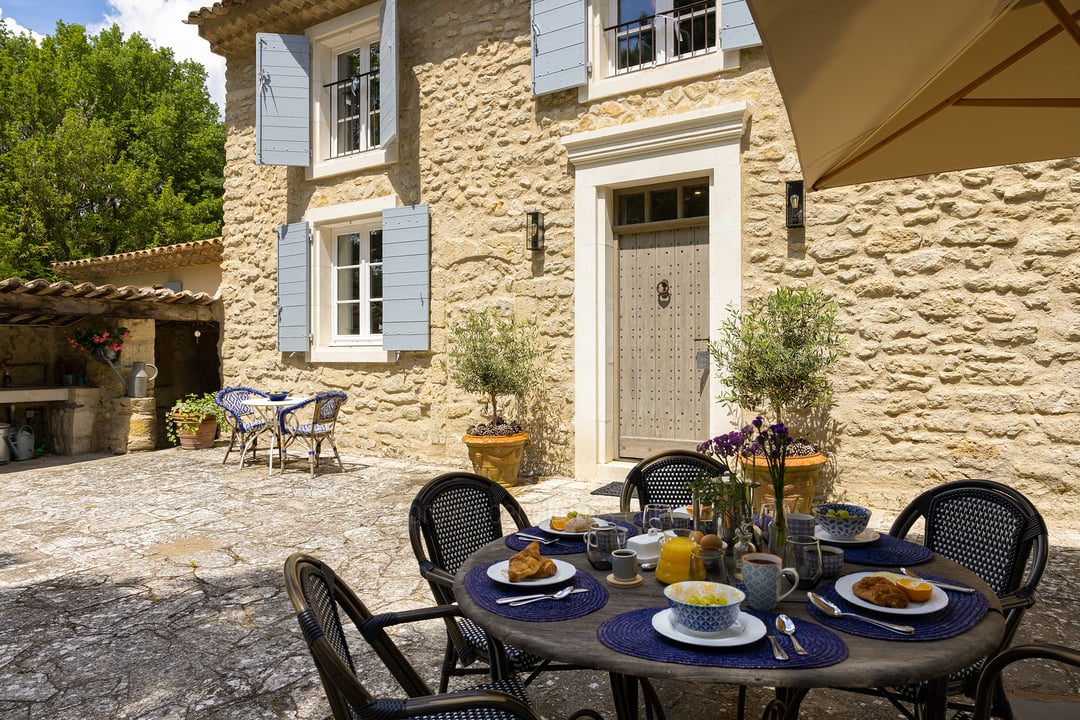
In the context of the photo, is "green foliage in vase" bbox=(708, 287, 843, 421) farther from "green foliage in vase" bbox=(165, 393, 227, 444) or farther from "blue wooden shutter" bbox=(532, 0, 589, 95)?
"green foliage in vase" bbox=(165, 393, 227, 444)

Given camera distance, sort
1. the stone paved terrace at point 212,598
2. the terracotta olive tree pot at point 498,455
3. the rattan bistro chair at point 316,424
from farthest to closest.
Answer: the rattan bistro chair at point 316,424
the terracotta olive tree pot at point 498,455
the stone paved terrace at point 212,598

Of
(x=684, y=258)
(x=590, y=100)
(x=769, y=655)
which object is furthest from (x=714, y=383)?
(x=769, y=655)

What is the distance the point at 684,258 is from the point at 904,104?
3.68 m

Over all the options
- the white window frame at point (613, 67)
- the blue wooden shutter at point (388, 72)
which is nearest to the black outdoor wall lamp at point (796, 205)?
the white window frame at point (613, 67)

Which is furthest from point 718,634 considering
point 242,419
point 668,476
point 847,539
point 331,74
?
point 331,74

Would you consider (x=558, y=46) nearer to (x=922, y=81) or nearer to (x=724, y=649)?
(x=922, y=81)

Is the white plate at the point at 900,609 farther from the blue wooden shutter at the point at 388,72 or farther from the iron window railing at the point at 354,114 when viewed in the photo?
the iron window railing at the point at 354,114

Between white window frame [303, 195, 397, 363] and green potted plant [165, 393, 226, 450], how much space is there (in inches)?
62.2

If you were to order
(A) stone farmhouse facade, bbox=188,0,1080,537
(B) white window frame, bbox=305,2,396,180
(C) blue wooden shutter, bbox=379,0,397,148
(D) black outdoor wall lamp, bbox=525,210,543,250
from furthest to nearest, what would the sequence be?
1. (B) white window frame, bbox=305,2,396,180
2. (C) blue wooden shutter, bbox=379,0,397,148
3. (D) black outdoor wall lamp, bbox=525,210,543,250
4. (A) stone farmhouse facade, bbox=188,0,1080,537

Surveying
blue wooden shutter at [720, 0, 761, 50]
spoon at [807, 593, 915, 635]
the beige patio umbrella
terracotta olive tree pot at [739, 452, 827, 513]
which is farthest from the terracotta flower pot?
spoon at [807, 593, 915, 635]

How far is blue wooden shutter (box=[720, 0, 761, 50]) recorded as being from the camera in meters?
4.91

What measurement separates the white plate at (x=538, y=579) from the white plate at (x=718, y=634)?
10.4 inches

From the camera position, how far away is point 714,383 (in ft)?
16.9

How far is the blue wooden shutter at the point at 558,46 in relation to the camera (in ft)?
18.6
